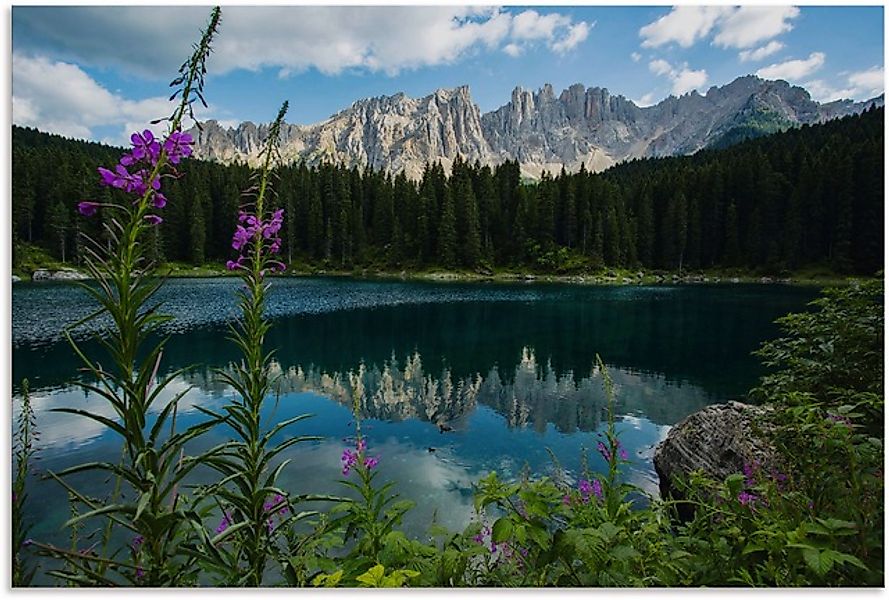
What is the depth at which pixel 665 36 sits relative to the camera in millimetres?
3869

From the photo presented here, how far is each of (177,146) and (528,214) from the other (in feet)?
209

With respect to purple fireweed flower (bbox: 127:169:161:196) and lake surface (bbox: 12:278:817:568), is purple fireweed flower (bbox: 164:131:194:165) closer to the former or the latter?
purple fireweed flower (bbox: 127:169:161:196)

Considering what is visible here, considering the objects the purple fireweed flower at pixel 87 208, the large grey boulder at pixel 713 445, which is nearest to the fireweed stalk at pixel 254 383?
the purple fireweed flower at pixel 87 208

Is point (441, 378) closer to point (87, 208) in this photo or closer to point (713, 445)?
point (713, 445)

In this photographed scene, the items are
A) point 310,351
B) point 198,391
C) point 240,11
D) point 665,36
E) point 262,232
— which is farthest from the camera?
point 310,351

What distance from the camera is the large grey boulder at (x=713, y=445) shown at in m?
5.56

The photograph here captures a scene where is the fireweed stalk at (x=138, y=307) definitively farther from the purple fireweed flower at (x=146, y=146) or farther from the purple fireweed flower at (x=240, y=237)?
the purple fireweed flower at (x=240, y=237)

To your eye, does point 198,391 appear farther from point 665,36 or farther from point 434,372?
point 665,36

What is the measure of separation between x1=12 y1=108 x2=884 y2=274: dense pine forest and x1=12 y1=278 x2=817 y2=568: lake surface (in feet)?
66.6

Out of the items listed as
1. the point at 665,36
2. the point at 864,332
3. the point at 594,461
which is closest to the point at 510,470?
the point at 594,461

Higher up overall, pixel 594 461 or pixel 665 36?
pixel 665 36

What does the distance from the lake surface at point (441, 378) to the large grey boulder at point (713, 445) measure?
0.59m

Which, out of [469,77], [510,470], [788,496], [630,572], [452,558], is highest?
[469,77]

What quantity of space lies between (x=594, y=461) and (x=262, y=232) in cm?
778
